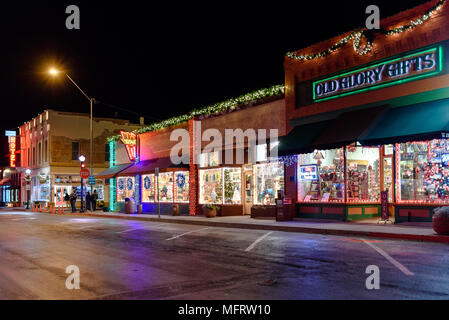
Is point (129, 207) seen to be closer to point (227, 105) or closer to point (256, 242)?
point (227, 105)

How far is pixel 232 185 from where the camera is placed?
25562 millimetres

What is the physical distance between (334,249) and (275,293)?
17.6 ft

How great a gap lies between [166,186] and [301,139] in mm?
12878

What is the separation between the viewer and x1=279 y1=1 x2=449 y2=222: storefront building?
16156mm

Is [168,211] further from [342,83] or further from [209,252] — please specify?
[209,252]

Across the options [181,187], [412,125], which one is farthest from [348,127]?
[181,187]

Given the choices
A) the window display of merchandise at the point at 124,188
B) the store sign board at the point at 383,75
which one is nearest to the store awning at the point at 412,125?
the store sign board at the point at 383,75

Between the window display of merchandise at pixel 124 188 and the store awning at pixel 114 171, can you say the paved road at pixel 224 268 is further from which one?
the window display of merchandise at pixel 124 188

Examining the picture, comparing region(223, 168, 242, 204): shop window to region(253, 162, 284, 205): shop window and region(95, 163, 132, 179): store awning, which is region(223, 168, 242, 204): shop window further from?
region(95, 163, 132, 179): store awning

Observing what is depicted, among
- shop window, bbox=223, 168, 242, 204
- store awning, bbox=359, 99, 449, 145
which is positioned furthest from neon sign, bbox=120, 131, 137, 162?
store awning, bbox=359, 99, 449, 145
